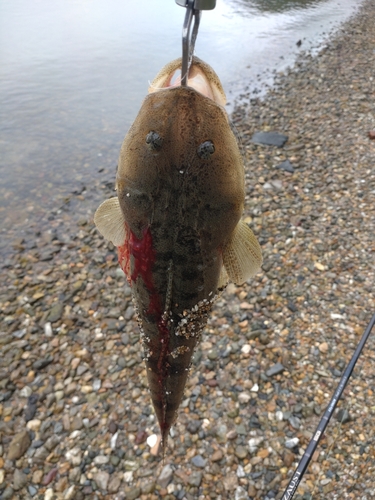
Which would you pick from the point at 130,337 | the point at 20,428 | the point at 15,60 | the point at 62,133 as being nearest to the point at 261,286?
the point at 130,337

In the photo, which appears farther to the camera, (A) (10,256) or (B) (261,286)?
(A) (10,256)

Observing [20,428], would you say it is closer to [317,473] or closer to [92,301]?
[92,301]

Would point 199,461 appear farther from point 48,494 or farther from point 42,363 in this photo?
point 42,363

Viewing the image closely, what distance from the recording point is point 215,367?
4.41 m

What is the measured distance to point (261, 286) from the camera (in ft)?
17.6

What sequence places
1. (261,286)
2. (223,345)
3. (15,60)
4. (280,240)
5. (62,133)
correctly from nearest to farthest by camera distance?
(223,345) < (261,286) < (280,240) < (62,133) < (15,60)

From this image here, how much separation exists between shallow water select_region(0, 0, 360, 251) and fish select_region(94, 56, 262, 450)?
627cm

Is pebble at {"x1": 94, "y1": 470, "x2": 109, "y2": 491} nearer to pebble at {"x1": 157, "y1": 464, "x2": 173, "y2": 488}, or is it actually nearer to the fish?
pebble at {"x1": 157, "y1": 464, "x2": 173, "y2": 488}

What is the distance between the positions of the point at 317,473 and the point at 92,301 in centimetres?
341

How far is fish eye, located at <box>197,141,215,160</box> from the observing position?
163 cm

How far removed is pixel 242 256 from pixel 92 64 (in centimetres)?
1483

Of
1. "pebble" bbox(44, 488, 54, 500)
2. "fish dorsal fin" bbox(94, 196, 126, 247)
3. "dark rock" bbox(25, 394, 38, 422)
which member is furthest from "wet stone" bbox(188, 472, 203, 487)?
"fish dorsal fin" bbox(94, 196, 126, 247)

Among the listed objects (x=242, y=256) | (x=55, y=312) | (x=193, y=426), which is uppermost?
(x=242, y=256)

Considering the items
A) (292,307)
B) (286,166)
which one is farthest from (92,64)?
(292,307)
